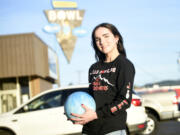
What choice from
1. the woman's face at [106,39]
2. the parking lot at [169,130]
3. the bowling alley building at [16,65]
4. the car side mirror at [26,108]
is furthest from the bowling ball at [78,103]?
the bowling alley building at [16,65]

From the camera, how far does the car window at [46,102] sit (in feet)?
26.6

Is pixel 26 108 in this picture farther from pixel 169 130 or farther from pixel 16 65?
Answer: pixel 16 65

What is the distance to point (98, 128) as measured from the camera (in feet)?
8.52

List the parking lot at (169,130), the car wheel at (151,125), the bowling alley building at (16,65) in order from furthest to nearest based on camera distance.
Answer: the bowling alley building at (16,65) → the parking lot at (169,130) → the car wheel at (151,125)

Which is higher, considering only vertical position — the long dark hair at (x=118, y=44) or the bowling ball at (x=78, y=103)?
the long dark hair at (x=118, y=44)

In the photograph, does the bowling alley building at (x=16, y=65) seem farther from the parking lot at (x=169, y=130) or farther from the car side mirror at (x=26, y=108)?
the car side mirror at (x=26, y=108)

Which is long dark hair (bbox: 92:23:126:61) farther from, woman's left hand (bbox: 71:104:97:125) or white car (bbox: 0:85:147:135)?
white car (bbox: 0:85:147:135)

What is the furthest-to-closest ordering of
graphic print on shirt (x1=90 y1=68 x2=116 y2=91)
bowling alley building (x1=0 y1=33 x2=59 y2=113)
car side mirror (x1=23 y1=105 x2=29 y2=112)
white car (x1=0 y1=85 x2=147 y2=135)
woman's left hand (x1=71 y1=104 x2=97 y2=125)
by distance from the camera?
bowling alley building (x1=0 y1=33 x2=59 y2=113) < car side mirror (x1=23 y1=105 x2=29 y2=112) < white car (x1=0 y1=85 x2=147 y2=135) < graphic print on shirt (x1=90 y1=68 x2=116 y2=91) < woman's left hand (x1=71 y1=104 x2=97 y2=125)

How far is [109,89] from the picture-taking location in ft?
8.46

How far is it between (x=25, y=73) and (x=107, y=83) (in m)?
17.0

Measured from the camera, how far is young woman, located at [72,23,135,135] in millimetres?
2504

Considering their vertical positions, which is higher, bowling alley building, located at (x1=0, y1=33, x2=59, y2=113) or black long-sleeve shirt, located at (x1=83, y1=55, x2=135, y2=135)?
black long-sleeve shirt, located at (x1=83, y1=55, x2=135, y2=135)

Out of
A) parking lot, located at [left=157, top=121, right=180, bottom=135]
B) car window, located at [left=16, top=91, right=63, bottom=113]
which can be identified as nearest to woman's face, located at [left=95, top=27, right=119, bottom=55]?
car window, located at [left=16, top=91, right=63, bottom=113]

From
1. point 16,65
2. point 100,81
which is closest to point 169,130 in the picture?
point 100,81
